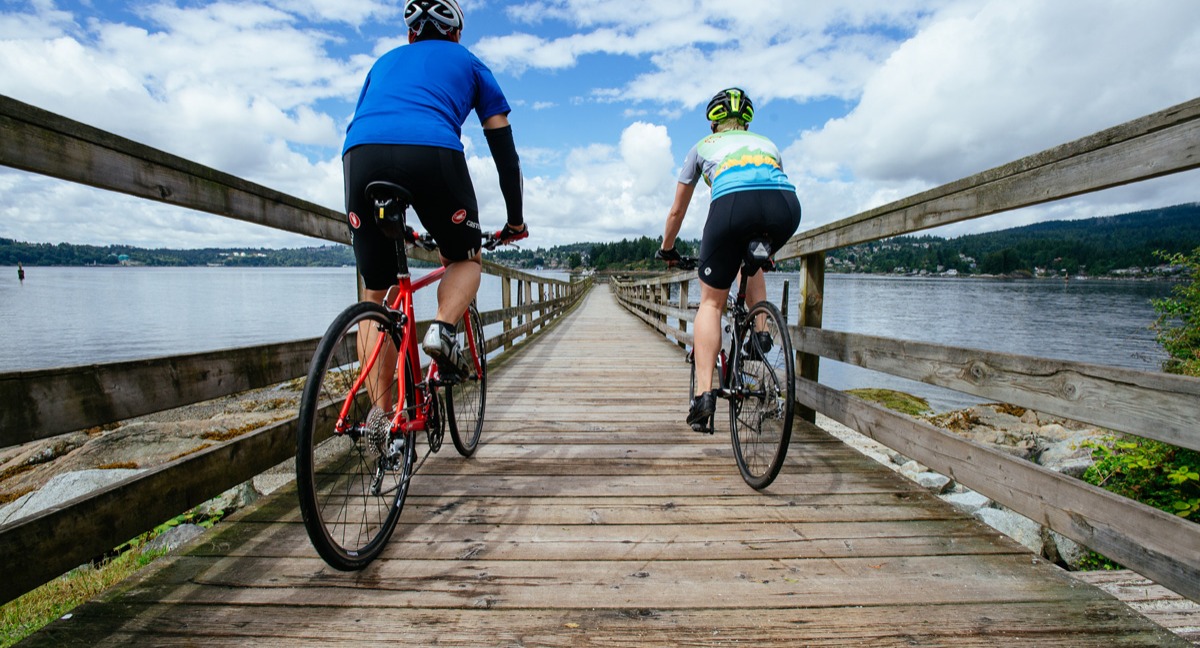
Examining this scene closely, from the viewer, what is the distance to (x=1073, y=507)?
157 cm

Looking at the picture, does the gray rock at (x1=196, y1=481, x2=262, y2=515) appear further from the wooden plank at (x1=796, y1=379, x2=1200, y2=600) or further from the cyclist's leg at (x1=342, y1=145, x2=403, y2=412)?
the wooden plank at (x1=796, y1=379, x2=1200, y2=600)

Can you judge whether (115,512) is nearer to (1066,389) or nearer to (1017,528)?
(1066,389)

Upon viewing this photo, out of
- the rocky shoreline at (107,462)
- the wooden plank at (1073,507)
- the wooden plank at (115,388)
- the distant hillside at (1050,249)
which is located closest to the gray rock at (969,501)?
the wooden plank at (1073,507)

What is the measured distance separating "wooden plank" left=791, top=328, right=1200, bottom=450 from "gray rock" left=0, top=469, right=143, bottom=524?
5.16 m

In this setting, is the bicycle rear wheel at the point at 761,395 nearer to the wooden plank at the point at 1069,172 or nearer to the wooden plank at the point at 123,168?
the wooden plank at the point at 1069,172

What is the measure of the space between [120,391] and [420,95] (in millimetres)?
1211

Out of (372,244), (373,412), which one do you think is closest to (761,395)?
(373,412)

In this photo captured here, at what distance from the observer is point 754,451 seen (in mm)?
2547

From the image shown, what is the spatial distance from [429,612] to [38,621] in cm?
183

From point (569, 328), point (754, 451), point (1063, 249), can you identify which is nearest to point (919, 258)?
point (1063, 249)

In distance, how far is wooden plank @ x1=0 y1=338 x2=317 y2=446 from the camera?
126cm

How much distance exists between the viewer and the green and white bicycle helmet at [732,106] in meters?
2.75

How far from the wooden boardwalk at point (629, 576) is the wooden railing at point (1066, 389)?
196 millimetres

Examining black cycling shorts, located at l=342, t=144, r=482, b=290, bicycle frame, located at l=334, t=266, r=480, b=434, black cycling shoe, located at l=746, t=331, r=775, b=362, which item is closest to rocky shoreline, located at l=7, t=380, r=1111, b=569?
black cycling shoe, located at l=746, t=331, r=775, b=362
